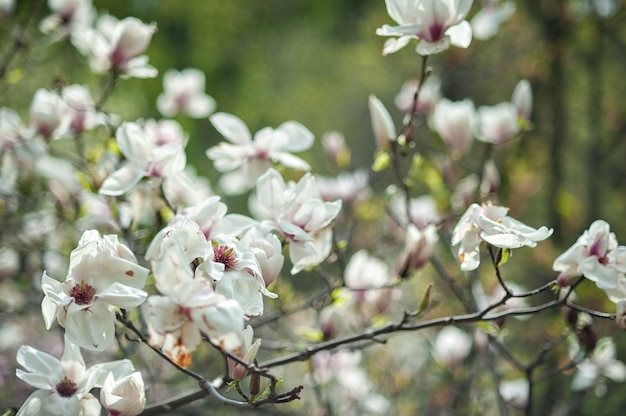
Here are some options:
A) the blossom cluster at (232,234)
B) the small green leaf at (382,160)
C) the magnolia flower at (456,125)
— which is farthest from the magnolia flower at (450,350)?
the small green leaf at (382,160)

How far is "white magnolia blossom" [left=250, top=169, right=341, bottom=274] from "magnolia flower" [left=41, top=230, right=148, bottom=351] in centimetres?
18

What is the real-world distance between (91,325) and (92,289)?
34 mm

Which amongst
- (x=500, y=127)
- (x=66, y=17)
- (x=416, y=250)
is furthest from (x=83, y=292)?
(x=500, y=127)

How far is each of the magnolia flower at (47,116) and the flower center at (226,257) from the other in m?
0.61

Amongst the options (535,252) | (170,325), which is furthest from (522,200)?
(170,325)

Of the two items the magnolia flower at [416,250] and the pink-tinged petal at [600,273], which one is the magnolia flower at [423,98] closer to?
the magnolia flower at [416,250]

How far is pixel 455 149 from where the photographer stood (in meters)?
1.31

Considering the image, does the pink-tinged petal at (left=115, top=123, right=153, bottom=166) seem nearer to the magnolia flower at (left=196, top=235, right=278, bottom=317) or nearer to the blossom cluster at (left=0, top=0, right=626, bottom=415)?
the blossom cluster at (left=0, top=0, right=626, bottom=415)

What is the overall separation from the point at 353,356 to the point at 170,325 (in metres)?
1.10

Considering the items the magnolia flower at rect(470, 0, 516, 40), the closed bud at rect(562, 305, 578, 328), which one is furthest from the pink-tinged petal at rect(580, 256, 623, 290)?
the magnolia flower at rect(470, 0, 516, 40)

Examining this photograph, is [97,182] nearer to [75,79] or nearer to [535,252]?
[535,252]

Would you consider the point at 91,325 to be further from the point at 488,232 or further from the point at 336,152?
Result: the point at 336,152

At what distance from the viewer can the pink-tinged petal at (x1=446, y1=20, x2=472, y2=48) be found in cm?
85

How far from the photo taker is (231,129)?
992 mm
